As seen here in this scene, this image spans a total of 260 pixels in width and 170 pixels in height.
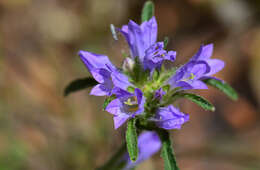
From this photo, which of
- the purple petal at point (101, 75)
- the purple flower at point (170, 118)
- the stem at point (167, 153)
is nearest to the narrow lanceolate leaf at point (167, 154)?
the stem at point (167, 153)

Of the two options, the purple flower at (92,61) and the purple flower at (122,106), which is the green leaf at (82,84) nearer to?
the purple flower at (92,61)

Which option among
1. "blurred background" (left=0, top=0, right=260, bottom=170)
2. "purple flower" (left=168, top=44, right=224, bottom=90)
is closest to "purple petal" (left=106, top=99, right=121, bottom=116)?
"purple flower" (left=168, top=44, right=224, bottom=90)

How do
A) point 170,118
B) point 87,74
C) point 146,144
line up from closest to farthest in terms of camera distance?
1. point 170,118
2. point 146,144
3. point 87,74

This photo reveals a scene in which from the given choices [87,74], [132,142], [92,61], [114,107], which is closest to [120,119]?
[114,107]

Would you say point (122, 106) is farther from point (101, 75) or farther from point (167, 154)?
point (167, 154)

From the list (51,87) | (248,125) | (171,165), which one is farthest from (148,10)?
(248,125)

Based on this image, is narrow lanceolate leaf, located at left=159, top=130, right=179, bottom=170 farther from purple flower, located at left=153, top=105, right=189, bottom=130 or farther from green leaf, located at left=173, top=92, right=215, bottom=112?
green leaf, located at left=173, top=92, right=215, bottom=112

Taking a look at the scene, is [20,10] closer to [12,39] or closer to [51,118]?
[12,39]

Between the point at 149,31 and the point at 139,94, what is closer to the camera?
the point at 139,94
